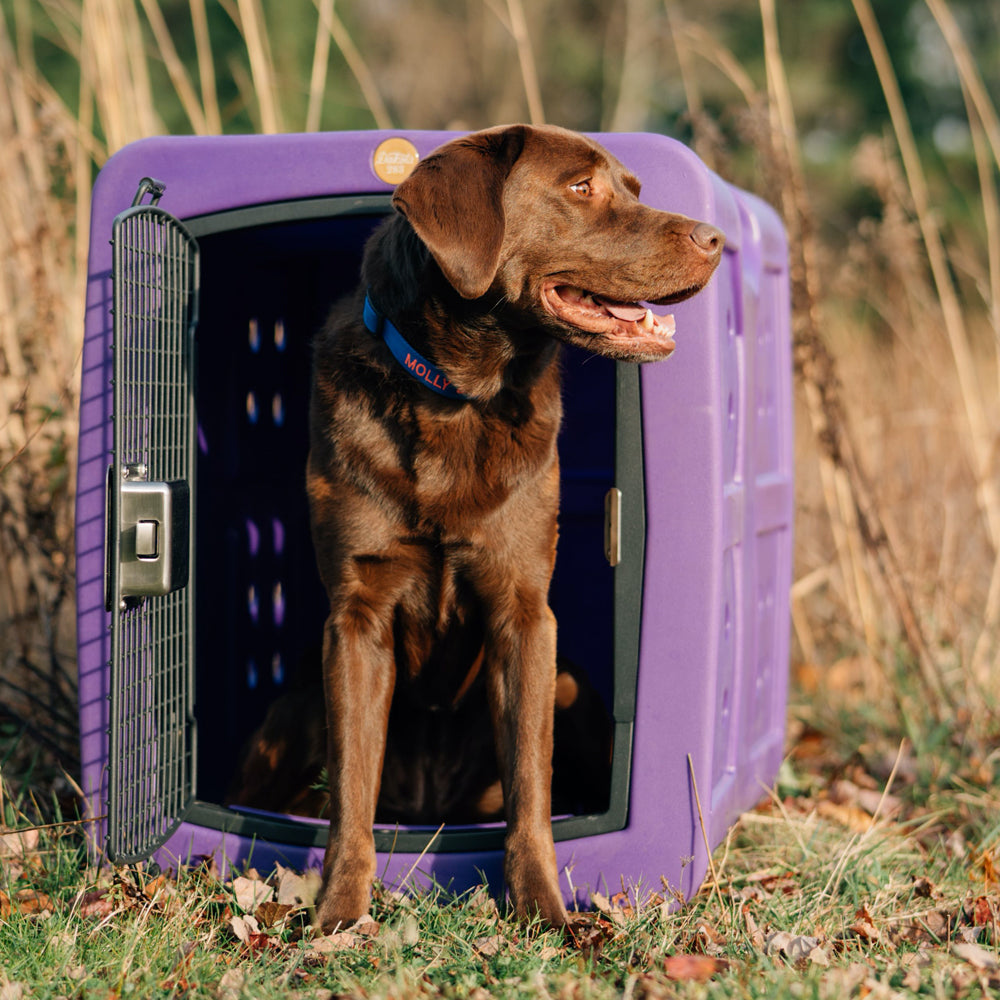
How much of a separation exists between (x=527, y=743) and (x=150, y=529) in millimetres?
850

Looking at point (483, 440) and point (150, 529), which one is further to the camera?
point (483, 440)

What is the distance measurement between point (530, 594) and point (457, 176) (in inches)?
32.8

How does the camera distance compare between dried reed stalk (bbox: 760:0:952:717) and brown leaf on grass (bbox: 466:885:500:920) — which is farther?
dried reed stalk (bbox: 760:0:952:717)

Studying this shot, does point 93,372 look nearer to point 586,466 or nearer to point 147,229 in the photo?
point 147,229

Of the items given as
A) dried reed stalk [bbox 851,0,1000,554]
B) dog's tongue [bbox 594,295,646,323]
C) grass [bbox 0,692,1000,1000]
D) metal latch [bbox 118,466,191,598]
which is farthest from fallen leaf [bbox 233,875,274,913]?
dried reed stalk [bbox 851,0,1000,554]

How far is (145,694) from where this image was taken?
2.46m

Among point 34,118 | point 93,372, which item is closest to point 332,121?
point 34,118

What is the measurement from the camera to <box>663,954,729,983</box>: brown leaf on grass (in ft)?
6.37

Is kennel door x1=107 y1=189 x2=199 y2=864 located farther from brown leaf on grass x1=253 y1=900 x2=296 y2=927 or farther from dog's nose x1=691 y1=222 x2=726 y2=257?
dog's nose x1=691 y1=222 x2=726 y2=257

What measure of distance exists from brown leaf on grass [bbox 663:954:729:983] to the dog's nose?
50.6 inches

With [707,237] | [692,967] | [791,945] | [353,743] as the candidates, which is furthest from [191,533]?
[791,945]

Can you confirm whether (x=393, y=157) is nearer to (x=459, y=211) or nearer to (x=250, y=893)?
(x=459, y=211)

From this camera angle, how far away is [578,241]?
239cm

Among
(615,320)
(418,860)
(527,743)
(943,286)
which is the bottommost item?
(418,860)
